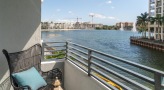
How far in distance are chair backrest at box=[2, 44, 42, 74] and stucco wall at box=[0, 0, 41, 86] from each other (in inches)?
10.5

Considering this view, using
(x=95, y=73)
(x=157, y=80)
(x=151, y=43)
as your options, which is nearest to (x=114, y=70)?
(x=95, y=73)

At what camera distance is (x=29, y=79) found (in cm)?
287

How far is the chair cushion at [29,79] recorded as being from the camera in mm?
2795

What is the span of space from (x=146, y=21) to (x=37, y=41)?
154 ft

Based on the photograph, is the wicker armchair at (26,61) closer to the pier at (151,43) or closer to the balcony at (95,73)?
the balcony at (95,73)

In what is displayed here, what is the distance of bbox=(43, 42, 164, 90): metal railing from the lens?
170cm

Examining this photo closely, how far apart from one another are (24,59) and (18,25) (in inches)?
26.2

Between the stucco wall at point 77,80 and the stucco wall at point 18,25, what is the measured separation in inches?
33.1

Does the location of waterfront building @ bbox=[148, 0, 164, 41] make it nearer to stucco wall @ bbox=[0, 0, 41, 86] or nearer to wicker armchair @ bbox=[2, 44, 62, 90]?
stucco wall @ bbox=[0, 0, 41, 86]

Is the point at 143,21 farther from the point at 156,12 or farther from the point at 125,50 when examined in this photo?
the point at 125,50

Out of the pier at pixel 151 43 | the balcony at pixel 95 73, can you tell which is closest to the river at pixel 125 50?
the pier at pixel 151 43

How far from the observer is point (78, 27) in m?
98.9

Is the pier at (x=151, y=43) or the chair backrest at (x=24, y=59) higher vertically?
the chair backrest at (x=24, y=59)

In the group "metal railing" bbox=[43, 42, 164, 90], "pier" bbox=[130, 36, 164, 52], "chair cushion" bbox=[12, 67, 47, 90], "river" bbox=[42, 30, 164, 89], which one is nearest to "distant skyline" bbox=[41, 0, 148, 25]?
"river" bbox=[42, 30, 164, 89]
